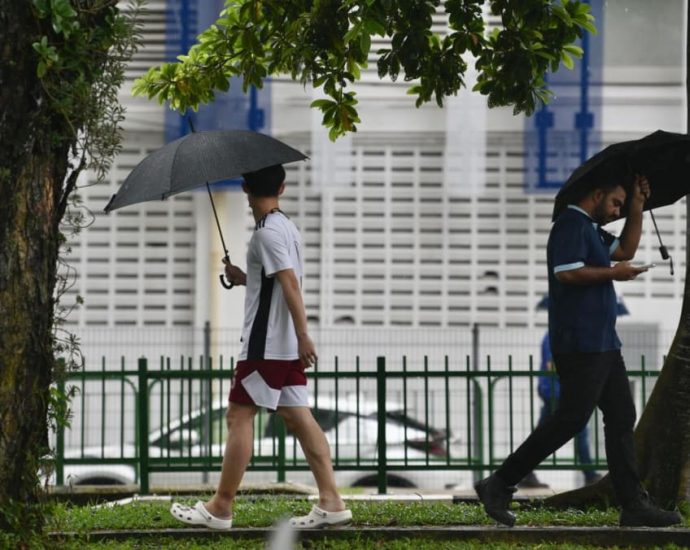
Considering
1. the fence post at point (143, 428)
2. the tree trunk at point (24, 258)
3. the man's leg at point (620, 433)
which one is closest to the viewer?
the tree trunk at point (24, 258)

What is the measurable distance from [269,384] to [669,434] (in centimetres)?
244

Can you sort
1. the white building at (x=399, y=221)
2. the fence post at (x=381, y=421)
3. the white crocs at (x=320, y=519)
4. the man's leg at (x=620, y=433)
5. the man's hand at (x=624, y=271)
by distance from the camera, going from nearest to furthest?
1. the man's hand at (x=624, y=271)
2. the white crocs at (x=320, y=519)
3. the man's leg at (x=620, y=433)
4. the fence post at (x=381, y=421)
5. the white building at (x=399, y=221)

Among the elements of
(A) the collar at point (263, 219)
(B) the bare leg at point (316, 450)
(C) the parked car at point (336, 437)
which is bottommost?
(C) the parked car at point (336, 437)

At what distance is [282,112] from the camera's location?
22.9 metres

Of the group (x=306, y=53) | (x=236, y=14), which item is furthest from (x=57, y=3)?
(x=236, y=14)

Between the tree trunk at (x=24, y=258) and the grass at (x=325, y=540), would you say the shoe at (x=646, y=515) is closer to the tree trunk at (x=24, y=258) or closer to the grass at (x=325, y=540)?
the grass at (x=325, y=540)

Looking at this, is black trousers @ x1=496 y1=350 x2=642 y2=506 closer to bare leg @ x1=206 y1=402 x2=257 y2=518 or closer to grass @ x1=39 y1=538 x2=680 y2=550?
grass @ x1=39 y1=538 x2=680 y2=550

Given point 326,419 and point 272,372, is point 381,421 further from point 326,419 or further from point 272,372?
point 272,372

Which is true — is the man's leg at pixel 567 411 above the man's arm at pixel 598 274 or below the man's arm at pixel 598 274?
below

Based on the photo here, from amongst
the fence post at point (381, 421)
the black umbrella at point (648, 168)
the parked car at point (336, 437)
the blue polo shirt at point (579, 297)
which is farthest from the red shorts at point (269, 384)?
the parked car at point (336, 437)

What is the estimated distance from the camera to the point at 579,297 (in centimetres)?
652

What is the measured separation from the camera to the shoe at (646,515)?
658 cm

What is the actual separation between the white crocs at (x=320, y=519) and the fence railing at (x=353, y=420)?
4.16 metres

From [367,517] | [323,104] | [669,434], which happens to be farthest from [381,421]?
[367,517]
